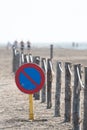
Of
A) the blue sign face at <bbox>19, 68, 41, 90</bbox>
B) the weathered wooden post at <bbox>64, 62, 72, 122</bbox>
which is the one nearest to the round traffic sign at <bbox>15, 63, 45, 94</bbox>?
the blue sign face at <bbox>19, 68, 41, 90</bbox>

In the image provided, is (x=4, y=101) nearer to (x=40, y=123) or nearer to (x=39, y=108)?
(x=39, y=108)

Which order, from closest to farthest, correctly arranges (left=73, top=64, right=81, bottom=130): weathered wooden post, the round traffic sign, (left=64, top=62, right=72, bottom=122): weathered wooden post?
1. (left=73, top=64, right=81, bottom=130): weathered wooden post
2. the round traffic sign
3. (left=64, top=62, right=72, bottom=122): weathered wooden post

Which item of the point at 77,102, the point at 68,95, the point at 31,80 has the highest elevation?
the point at 31,80

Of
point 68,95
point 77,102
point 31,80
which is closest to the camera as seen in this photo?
point 77,102

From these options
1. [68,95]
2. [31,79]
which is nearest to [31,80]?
[31,79]

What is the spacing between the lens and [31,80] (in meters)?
12.5

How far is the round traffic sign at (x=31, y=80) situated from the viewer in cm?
1255

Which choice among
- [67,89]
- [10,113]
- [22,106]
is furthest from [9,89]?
[67,89]

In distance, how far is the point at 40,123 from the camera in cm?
1252

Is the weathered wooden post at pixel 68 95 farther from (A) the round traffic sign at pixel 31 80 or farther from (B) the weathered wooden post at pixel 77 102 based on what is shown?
(B) the weathered wooden post at pixel 77 102

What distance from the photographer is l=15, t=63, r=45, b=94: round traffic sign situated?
41.2ft

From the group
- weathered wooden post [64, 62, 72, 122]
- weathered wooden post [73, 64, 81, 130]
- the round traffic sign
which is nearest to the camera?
weathered wooden post [73, 64, 81, 130]

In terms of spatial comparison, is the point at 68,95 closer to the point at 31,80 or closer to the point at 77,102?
the point at 31,80

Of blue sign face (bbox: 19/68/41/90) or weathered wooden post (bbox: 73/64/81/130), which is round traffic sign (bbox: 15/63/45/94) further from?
weathered wooden post (bbox: 73/64/81/130)
